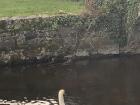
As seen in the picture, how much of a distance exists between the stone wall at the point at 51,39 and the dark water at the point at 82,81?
1.01m

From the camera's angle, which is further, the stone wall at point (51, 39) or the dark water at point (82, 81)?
the stone wall at point (51, 39)

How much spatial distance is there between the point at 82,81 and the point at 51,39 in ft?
17.7

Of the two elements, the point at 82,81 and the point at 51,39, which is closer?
the point at 82,81

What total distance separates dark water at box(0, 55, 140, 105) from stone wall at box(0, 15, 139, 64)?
1.01 meters

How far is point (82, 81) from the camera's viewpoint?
31.3m

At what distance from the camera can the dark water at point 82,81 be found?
28.7 m

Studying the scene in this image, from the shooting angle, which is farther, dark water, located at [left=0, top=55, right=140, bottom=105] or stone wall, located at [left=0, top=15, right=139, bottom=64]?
stone wall, located at [left=0, top=15, right=139, bottom=64]

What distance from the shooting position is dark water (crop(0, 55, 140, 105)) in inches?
1129

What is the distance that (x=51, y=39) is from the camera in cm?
3531

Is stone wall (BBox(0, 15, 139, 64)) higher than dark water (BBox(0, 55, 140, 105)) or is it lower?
higher

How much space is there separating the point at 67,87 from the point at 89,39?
684cm

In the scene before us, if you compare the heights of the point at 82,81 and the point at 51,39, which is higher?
the point at 51,39

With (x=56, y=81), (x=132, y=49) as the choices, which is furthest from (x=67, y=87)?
(x=132, y=49)

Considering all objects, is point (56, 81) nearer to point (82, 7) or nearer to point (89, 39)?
point (89, 39)
